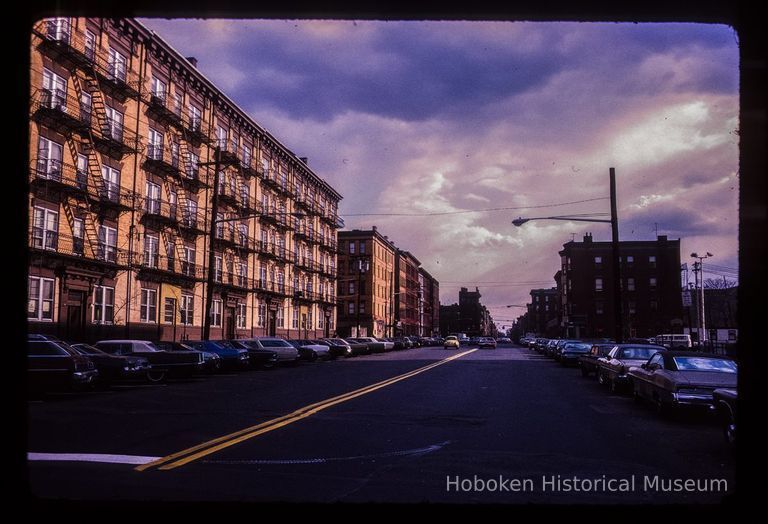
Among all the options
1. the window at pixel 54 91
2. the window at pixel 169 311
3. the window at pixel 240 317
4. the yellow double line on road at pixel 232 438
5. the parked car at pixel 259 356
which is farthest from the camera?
the window at pixel 240 317

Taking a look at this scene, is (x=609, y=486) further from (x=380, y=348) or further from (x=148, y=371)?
(x=380, y=348)

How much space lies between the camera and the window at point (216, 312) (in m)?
45.5

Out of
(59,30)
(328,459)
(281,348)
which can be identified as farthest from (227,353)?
(328,459)

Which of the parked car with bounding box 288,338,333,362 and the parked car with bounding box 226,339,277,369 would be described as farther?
the parked car with bounding box 288,338,333,362

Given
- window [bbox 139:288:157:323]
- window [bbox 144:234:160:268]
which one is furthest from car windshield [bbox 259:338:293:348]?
window [bbox 144:234:160:268]

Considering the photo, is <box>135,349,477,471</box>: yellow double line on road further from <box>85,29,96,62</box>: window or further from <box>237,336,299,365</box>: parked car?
<box>85,29,96,62</box>: window

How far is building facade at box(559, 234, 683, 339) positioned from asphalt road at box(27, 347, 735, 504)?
82.3m

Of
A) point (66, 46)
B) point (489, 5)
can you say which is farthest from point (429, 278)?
point (489, 5)

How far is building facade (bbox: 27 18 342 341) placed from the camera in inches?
1142

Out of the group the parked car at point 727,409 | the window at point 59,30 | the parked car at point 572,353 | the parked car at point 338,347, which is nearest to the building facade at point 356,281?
the parked car at point 338,347

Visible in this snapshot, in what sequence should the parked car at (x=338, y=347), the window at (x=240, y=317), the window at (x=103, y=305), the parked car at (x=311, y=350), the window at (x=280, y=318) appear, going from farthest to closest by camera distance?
the window at (x=280, y=318)
the window at (x=240, y=317)
the parked car at (x=338, y=347)
the parked car at (x=311, y=350)
the window at (x=103, y=305)

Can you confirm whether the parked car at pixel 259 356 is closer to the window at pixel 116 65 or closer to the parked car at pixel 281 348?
the parked car at pixel 281 348

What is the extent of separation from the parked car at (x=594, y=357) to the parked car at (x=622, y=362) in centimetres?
282

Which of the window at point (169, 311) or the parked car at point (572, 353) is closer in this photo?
the parked car at point (572, 353)
